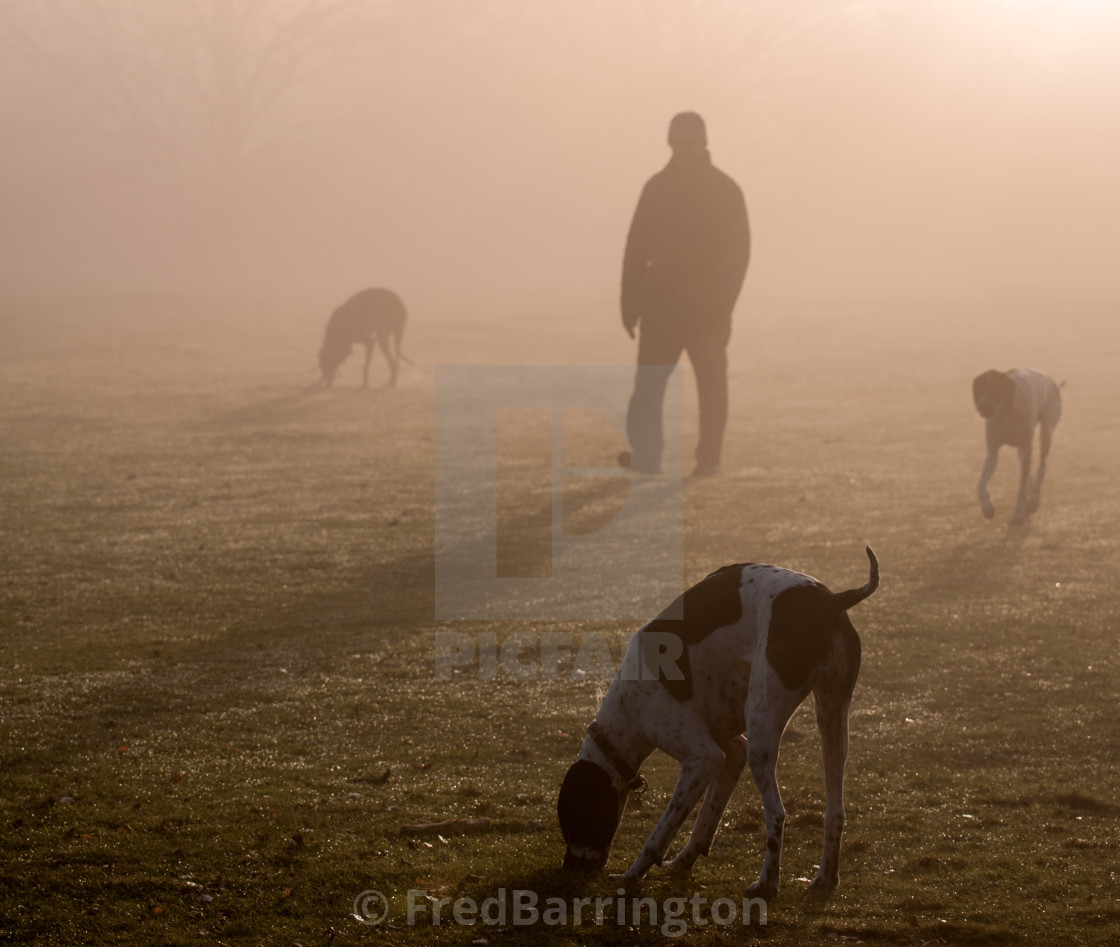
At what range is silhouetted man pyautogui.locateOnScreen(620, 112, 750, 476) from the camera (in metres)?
12.5

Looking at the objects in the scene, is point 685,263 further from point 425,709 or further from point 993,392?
point 425,709

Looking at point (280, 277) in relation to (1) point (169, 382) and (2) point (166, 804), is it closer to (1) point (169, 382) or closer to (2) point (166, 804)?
(1) point (169, 382)

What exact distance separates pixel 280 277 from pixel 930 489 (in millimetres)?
46895

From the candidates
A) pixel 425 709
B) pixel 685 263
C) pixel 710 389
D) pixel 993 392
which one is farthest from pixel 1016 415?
pixel 425 709

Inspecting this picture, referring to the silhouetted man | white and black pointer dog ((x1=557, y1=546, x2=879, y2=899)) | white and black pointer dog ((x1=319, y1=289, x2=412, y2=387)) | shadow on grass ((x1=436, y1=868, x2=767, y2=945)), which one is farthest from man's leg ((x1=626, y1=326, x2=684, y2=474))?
white and black pointer dog ((x1=319, y1=289, x2=412, y2=387))

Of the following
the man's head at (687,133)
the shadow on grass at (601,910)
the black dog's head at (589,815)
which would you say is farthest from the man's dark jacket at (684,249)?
the shadow on grass at (601,910)

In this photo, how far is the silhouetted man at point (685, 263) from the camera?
12.5m

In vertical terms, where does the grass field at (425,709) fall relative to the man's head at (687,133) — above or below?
below

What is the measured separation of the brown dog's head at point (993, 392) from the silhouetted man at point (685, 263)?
12.4ft

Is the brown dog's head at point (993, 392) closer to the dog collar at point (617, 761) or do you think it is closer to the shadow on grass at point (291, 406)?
the dog collar at point (617, 761)

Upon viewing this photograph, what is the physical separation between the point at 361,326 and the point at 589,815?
19032 mm

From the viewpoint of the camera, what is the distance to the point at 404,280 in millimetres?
53344

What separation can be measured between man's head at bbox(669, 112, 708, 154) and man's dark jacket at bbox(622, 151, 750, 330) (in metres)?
0.13

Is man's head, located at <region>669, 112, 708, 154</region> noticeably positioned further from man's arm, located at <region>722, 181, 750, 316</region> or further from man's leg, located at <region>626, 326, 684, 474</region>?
man's leg, located at <region>626, 326, 684, 474</region>
